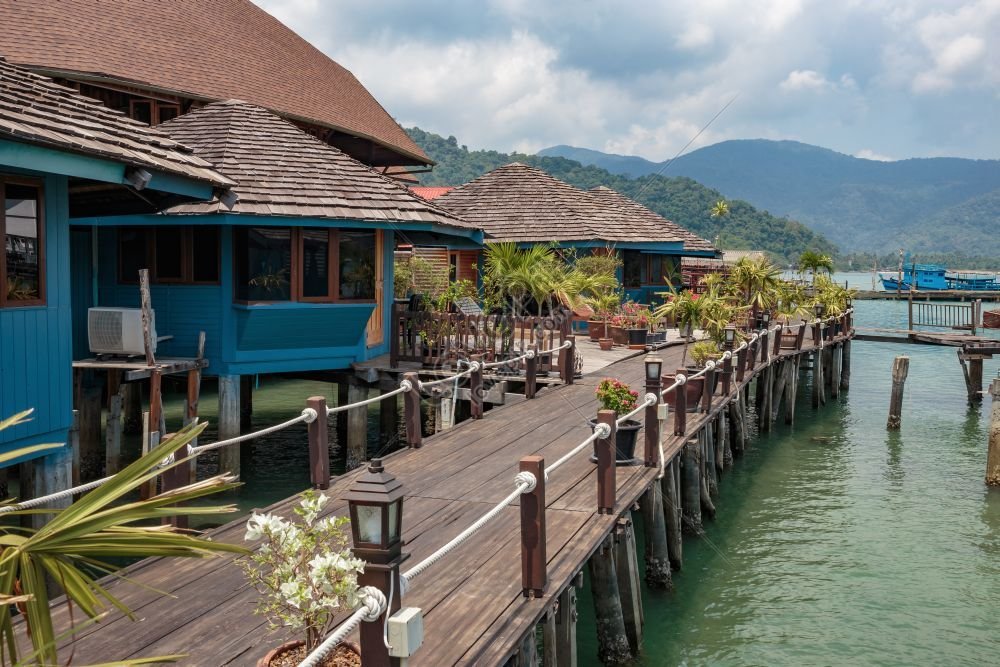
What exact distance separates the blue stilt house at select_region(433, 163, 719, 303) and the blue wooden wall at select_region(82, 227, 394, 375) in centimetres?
1347

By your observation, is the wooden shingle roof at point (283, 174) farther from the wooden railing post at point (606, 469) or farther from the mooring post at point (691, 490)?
the wooden railing post at point (606, 469)

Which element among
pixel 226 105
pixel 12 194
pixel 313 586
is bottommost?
pixel 313 586

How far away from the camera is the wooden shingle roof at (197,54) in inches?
853

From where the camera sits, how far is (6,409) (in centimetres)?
912

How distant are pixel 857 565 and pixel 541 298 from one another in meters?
12.1

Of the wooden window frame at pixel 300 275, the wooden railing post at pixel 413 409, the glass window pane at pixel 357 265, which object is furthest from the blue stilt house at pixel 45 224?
the glass window pane at pixel 357 265

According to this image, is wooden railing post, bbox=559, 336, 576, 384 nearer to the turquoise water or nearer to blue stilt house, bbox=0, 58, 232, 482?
the turquoise water

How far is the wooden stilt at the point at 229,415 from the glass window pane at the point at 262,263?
1.49 metres

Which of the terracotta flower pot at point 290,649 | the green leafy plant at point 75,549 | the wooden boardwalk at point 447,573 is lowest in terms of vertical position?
the wooden boardwalk at point 447,573

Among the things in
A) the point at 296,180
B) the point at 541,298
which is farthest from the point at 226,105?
the point at 541,298

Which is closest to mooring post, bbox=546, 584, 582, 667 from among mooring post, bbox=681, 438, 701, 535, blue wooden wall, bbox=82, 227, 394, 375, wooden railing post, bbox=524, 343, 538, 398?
mooring post, bbox=681, 438, 701, 535

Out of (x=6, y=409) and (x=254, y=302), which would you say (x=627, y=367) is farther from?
(x=6, y=409)

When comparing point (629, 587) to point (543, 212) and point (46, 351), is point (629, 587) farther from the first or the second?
point (543, 212)

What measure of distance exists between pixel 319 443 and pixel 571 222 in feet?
72.1
